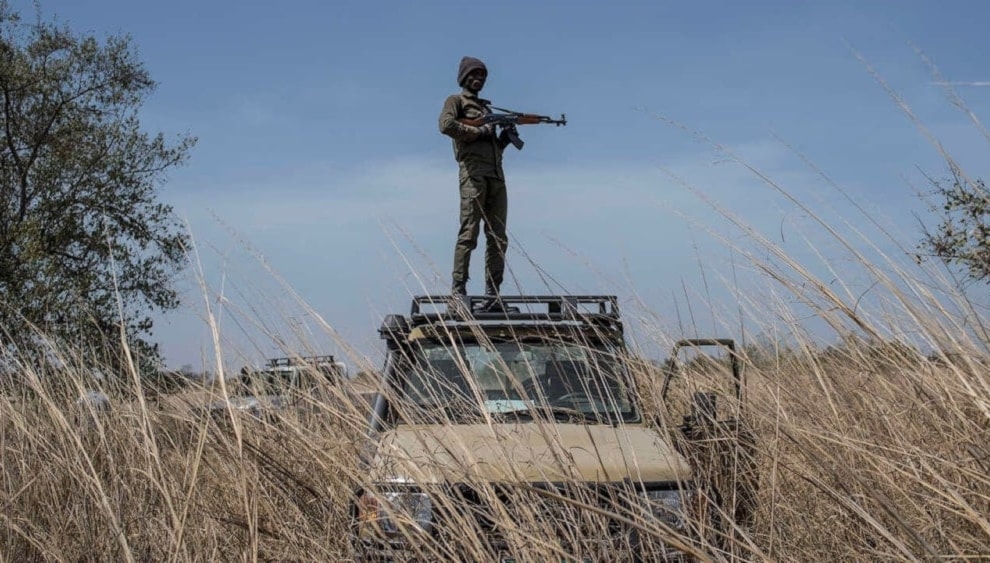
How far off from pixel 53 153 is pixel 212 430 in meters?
14.3

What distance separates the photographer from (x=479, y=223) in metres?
6.16

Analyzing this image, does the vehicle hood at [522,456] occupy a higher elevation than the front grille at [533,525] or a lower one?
higher

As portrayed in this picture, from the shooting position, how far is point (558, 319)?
4445 mm

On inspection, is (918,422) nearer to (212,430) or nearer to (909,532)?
(909,532)

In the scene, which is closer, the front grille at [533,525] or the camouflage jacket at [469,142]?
the front grille at [533,525]

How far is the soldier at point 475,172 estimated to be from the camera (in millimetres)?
6031

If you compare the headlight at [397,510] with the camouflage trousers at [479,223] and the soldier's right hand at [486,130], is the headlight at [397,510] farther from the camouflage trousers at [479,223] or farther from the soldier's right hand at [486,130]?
the soldier's right hand at [486,130]

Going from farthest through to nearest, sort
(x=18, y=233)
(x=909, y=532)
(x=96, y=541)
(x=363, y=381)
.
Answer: (x=18, y=233), (x=363, y=381), (x=96, y=541), (x=909, y=532)

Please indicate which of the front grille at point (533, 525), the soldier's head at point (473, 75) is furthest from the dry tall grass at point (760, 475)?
the soldier's head at point (473, 75)

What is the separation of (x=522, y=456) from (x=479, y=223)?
3050 millimetres

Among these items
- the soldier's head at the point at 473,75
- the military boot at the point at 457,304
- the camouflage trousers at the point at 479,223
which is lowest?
the military boot at the point at 457,304

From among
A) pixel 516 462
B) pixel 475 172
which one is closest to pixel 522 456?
pixel 516 462

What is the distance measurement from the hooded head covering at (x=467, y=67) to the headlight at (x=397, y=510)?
3789 mm

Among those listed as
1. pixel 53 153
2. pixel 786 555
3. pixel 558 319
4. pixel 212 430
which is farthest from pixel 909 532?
pixel 53 153
